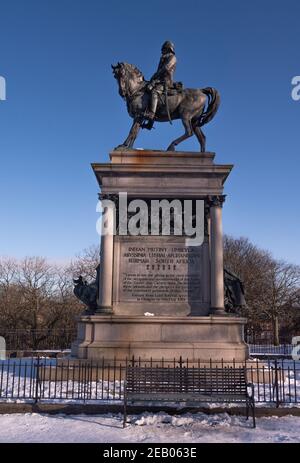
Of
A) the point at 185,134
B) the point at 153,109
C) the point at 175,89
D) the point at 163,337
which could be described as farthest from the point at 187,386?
the point at 175,89

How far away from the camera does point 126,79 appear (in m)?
18.3

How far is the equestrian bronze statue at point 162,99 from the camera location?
18219 millimetres

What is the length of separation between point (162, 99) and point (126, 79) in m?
1.64

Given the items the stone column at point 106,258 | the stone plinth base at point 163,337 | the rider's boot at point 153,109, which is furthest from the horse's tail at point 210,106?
the stone plinth base at point 163,337

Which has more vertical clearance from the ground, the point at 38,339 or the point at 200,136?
the point at 200,136

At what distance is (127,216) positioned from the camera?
55.4 ft

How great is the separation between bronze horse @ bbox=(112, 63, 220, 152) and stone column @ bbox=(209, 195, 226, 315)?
8.86 feet

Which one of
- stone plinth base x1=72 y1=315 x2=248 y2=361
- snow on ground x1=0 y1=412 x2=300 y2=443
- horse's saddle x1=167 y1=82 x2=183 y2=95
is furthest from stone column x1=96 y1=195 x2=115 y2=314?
snow on ground x1=0 y1=412 x2=300 y2=443

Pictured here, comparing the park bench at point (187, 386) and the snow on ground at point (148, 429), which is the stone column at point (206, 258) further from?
the snow on ground at point (148, 429)

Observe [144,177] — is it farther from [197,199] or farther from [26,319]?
[26,319]

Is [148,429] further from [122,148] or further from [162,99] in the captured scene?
[162,99]

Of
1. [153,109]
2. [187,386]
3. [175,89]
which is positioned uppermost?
[175,89]

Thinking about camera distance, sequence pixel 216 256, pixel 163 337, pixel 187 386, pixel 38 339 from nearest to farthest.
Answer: pixel 187 386 < pixel 163 337 < pixel 216 256 < pixel 38 339

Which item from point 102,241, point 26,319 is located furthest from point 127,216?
point 26,319
